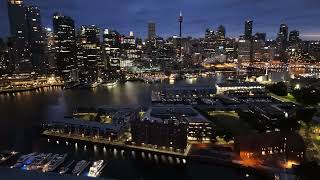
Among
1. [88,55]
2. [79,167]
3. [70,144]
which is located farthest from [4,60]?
[79,167]

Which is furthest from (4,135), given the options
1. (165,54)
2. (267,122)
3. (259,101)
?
(165,54)

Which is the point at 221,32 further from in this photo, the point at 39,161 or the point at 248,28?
the point at 39,161

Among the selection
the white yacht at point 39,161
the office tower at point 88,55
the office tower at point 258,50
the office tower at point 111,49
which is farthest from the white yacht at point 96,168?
the office tower at point 258,50

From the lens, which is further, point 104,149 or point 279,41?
point 279,41

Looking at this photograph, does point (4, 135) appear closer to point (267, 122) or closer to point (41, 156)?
point (41, 156)

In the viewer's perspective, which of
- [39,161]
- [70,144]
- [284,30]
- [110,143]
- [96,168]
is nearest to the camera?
[96,168]
